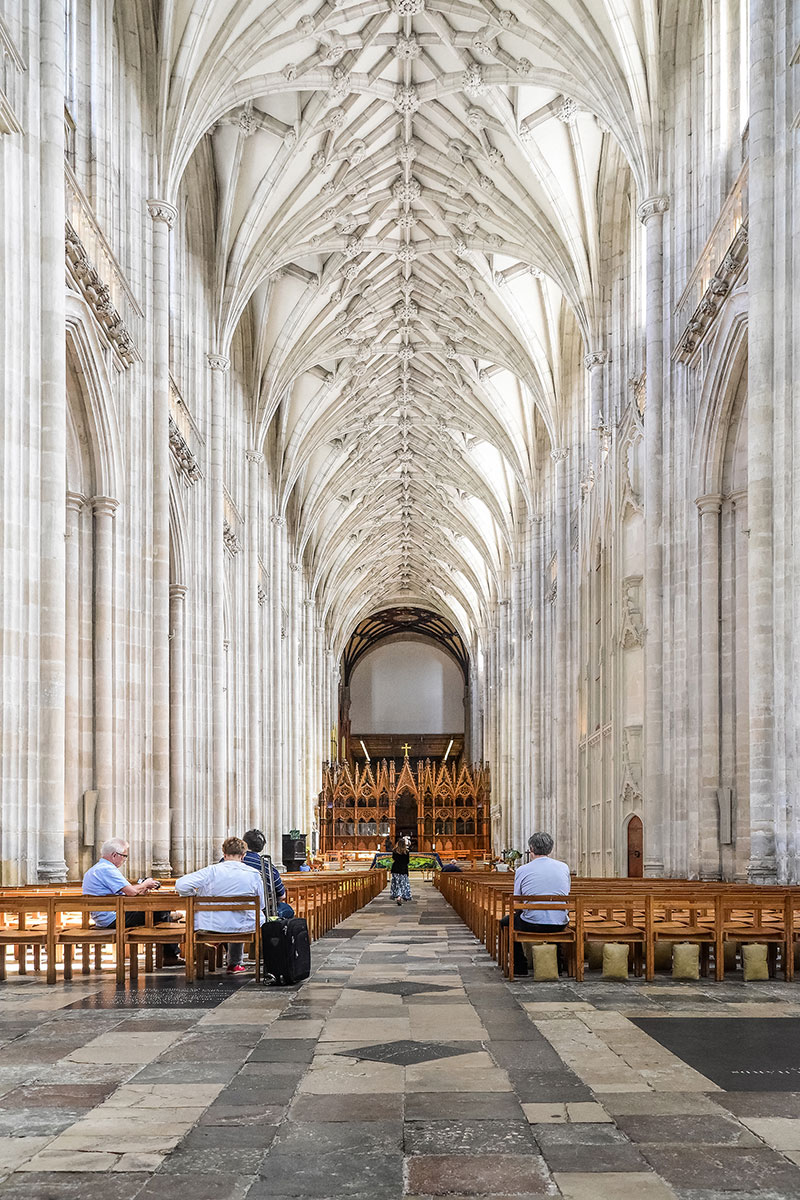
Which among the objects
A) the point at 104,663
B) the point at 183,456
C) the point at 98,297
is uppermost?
the point at 98,297

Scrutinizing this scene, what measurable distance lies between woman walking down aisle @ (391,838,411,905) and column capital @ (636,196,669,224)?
1159 cm

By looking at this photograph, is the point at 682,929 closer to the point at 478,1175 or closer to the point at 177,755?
the point at 478,1175

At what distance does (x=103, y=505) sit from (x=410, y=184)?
593 inches

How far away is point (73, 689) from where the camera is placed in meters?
16.4

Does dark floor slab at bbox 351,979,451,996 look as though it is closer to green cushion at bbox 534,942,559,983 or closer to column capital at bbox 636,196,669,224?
green cushion at bbox 534,942,559,983

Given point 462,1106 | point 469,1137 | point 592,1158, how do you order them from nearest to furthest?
1. point 592,1158
2. point 469,1137
3. point 462,1106

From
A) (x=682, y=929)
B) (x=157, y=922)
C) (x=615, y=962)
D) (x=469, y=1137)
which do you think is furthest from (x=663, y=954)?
(x=469, y=1137)

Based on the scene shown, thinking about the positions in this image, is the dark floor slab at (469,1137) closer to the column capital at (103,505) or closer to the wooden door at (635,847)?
the column capital at (103,505)

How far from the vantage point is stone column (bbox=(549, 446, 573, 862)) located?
31.0m

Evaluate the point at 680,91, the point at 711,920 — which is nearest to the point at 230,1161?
the point at 711,920

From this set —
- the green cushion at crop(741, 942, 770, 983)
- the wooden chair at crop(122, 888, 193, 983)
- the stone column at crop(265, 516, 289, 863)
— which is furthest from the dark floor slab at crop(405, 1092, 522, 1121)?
the stone column at crop(265, 516, 289, 863)

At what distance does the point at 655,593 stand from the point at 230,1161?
16.5 meters

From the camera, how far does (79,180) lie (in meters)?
16.8

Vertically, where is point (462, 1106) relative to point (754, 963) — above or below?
above
